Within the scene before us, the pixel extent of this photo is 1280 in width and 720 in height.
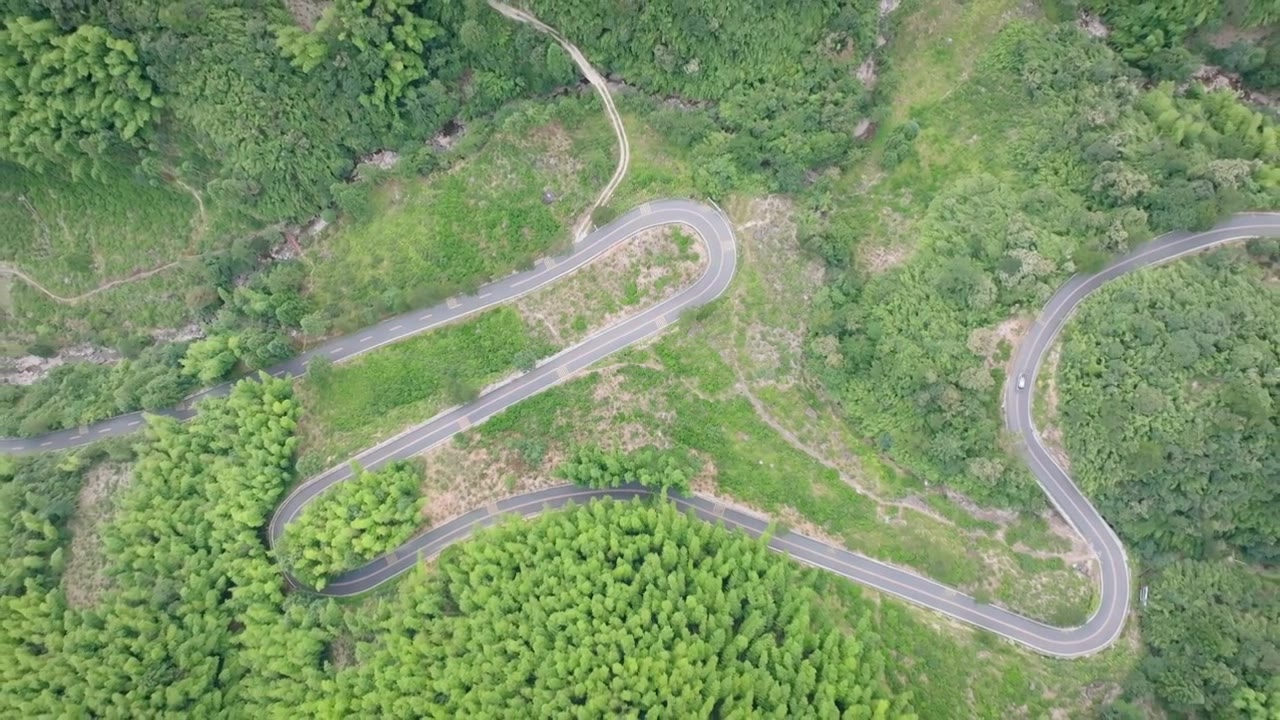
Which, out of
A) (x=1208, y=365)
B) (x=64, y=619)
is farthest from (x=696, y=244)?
(x=64, y=619)

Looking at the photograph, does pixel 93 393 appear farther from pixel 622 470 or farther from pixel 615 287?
pixel 622 470

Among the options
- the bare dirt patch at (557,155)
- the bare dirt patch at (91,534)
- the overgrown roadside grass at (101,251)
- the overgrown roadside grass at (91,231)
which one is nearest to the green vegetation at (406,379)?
the bare dirt patch at (557,155)

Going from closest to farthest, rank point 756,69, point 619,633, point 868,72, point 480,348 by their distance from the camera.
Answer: point 619,633
point 480,348
point 756,69
point 868,72

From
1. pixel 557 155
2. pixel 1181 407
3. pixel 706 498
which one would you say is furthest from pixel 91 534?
pixel 1181 407

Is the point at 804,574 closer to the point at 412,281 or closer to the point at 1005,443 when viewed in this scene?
the point at 1005,443

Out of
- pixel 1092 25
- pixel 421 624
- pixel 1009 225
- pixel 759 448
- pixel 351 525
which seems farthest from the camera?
pixel 1092 25

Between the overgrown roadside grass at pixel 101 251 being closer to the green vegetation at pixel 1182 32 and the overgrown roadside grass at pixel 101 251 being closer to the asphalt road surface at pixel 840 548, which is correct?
the asphalt road surface at pixel 840 548

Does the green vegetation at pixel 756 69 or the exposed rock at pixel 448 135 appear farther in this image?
the exposed rock at pixel 448 135
